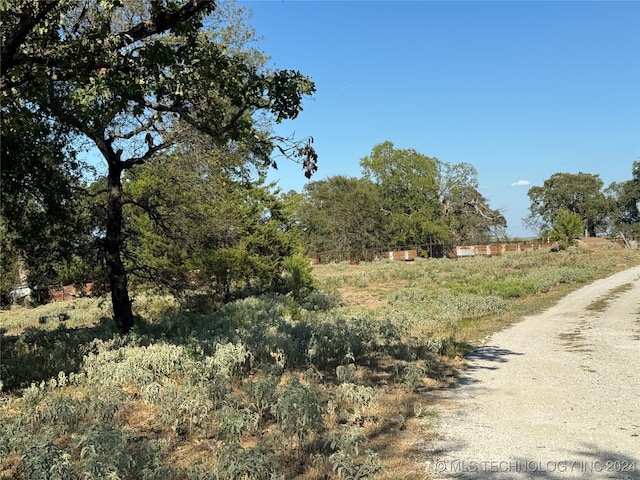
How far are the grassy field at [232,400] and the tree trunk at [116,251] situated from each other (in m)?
0.59

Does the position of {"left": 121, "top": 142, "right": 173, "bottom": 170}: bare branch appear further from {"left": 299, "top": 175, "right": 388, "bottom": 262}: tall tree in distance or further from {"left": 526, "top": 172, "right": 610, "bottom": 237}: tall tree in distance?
{"left": 526, "top": 172, "right": 610, "bottom": 237}: tall tree in distance

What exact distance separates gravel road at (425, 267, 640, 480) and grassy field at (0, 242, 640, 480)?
0.35 metres

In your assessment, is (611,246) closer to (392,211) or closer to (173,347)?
(392,211)

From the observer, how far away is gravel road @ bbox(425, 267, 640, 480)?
419cm

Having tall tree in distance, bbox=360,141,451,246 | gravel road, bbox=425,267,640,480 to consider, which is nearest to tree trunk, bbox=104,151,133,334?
gravel road, bbox=425,267,640,480

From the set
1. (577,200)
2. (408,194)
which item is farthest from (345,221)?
(577,200)

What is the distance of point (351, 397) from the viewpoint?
19.9 feet

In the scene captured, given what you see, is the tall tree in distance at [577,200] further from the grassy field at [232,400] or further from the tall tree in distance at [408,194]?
the grassy field at [232,400]

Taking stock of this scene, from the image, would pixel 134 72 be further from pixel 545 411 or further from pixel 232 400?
pixel 545 411

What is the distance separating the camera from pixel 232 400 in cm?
585

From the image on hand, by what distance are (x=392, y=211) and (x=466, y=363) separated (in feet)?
178

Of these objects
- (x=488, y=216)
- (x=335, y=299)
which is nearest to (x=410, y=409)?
(x=335, y=299)

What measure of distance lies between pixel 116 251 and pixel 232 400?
6929 mm

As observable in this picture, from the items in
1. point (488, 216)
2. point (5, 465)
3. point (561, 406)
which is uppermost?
point (488, 216)
